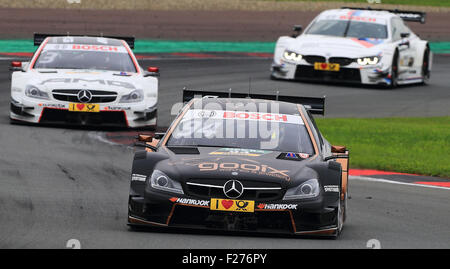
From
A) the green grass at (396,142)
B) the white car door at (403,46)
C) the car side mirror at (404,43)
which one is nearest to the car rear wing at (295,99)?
the green grass at (396,142)

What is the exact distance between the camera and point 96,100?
50.4 ft

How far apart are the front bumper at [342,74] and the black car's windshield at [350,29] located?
0.94 m

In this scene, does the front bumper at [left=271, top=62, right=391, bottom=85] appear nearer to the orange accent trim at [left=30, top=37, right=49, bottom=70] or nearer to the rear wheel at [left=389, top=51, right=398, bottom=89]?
the rear wheel at [left=389, top=51, right=398, bottom=89]

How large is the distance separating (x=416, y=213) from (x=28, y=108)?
6.87 m

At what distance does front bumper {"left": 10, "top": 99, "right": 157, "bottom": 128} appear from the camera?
15.3 m

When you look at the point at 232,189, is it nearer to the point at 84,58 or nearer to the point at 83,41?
the point at 84,58

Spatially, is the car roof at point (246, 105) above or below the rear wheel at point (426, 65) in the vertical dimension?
above

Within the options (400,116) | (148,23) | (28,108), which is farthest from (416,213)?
(148,23)

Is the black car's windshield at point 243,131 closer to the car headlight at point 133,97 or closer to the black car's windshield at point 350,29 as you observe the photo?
the car headlight at point 133,97

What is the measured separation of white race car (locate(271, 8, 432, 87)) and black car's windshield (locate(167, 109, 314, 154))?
1279 centimetres

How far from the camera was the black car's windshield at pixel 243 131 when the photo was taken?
9.31m

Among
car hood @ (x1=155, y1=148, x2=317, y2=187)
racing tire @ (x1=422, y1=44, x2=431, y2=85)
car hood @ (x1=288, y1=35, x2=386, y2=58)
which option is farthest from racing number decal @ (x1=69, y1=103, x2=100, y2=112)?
racing tire @ (x1=422, y1=44, x2=431, y2=85)

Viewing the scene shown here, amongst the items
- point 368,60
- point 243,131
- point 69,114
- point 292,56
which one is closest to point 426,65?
point 368,60

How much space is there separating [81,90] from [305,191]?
7363mm
